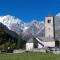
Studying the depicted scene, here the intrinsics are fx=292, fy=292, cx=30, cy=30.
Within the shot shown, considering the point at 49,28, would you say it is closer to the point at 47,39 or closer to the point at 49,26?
the point at 49,26

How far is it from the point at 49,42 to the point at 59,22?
64470 millimetres

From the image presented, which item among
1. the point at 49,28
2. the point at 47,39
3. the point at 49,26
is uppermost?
the point at 49,26

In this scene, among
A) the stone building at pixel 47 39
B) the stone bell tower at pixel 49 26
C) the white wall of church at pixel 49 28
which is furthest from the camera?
the white wall of church at pixel 49 28

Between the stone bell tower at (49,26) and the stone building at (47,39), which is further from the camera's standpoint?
the stone bell tower at (49,26)

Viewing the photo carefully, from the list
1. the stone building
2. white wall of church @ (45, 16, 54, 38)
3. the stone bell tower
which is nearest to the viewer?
the stone building

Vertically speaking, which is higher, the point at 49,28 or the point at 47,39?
the point at 49,28

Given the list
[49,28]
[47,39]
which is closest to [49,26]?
[49,28]

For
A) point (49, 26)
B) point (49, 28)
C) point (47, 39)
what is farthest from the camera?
point (49, 28)

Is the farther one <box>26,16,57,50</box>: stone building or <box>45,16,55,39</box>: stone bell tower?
<box>45,16,55,39</box>: stone bell tower

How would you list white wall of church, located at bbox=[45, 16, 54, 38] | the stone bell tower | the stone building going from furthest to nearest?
white wall of church, located at bbox=[45, 16, 54, 38] → the stone bell tower → the stone building

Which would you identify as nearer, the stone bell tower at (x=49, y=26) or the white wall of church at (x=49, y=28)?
the stone bell tower at (x=49, y=26)

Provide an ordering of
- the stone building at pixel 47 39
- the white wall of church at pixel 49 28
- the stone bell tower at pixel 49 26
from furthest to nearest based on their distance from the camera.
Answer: the white wall of church at pixel 49 28
the stone bell tower at pixel 49 26
the stone building at pixel 47 39

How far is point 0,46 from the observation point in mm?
78312

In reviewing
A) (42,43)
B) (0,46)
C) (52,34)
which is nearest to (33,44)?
(42,43)
